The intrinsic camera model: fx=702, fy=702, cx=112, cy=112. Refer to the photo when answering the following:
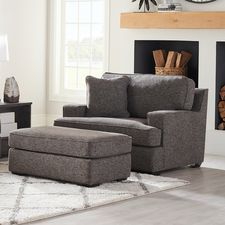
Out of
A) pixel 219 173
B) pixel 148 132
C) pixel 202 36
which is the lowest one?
pixel 219 173

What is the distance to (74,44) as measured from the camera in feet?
29.3

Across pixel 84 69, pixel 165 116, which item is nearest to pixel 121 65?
pixel 84 69

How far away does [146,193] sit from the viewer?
5.32 metres

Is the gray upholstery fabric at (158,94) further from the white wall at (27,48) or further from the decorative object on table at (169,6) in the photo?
the white wall at (27,48)

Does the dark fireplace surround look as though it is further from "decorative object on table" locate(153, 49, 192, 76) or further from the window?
the window

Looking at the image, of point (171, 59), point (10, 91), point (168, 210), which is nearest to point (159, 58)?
point (171, 59)

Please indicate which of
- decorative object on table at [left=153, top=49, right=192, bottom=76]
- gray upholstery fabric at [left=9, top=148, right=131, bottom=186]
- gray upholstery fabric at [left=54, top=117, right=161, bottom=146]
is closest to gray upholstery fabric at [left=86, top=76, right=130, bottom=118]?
gray upholstery fabric at [left=54, top=117, right=161, bottom=146]

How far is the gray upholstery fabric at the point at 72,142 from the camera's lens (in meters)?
5.40

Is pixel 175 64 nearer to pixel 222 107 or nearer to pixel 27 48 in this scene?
pixel 222 107

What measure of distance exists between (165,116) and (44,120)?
3.30m

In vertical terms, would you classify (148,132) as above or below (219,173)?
above

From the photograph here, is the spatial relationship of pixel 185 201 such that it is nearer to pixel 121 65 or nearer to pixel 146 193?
pixel 146 193

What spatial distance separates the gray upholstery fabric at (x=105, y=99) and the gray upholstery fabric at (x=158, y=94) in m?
0.13

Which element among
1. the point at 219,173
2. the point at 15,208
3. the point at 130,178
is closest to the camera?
the point at 15,208
